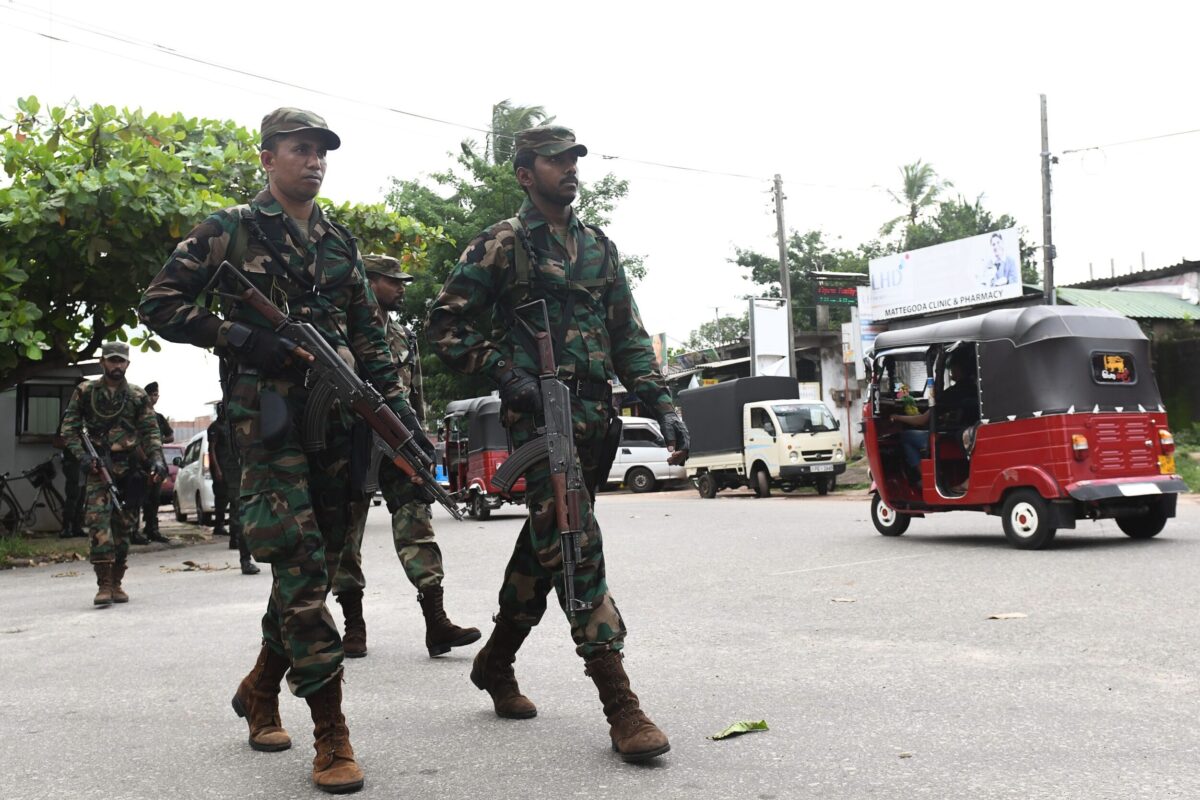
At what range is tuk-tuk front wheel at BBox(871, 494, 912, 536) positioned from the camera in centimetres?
1170

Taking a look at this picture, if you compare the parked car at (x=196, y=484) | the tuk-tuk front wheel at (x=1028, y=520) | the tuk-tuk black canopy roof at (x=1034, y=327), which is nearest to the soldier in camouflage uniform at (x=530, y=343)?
the tuk-tuk front wheel at (x=1028, y=520)

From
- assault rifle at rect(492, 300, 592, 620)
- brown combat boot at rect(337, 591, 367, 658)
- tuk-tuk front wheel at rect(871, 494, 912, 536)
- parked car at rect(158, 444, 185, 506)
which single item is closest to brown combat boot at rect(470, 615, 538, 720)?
assault rifle at rect(492, 300, 592, 620)

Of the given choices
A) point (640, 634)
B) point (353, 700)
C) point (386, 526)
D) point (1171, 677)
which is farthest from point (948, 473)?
point (386, 526)

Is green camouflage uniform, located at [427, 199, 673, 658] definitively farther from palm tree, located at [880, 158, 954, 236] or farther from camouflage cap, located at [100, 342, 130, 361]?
palm tree, located at [880, 158, 954, 236]

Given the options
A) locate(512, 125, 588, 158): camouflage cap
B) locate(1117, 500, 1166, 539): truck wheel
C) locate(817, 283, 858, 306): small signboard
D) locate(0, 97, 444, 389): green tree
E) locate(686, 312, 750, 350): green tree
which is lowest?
locate(1117, 500, 1166, 539): truck wheel

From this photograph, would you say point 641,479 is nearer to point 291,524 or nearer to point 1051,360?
point 1051,360

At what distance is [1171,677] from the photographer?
15.3 ft

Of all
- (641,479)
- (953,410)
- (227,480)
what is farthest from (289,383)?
(641,479)

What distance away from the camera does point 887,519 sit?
38.8ft

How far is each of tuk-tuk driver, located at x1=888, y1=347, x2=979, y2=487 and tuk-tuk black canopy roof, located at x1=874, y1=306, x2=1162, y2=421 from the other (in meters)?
0.23

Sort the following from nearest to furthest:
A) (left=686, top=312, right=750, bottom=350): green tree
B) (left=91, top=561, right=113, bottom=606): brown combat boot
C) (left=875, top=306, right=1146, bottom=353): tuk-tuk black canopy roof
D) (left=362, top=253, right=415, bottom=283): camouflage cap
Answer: (left=362, top=253, right=415, bottom=283): camouflage cap < (left=91, top=561, right=113, bottom=606): brown combat boot < (left=875, top=306, right=1146, bottom=353): tuk-tuk black canopy roof < (left=686, top=312, right=750, bottom=350): green tree

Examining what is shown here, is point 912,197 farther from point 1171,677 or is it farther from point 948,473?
point 1171,677

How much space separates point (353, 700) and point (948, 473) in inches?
306

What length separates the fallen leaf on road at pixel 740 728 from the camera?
12.8 feet
